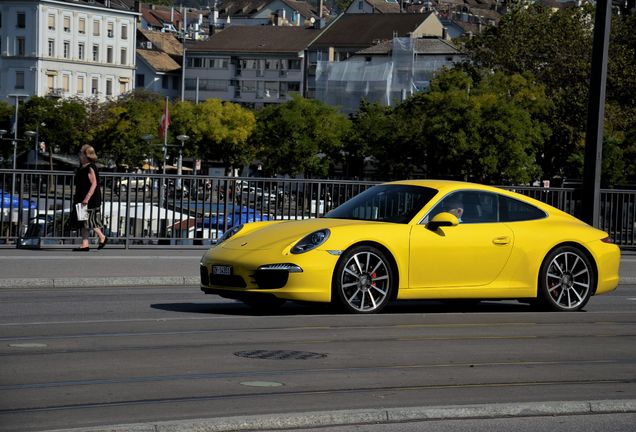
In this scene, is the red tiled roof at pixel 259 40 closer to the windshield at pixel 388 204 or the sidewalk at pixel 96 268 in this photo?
the sidewalk at pixel 96 268

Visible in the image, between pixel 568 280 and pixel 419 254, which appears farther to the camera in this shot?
pixel 568 280

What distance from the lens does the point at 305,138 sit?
342 feet

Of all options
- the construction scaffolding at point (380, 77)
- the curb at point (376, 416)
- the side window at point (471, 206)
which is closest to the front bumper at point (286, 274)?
the side window at point (471, 206)

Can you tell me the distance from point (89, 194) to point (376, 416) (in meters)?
14.0

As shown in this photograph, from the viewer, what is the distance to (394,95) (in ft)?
447

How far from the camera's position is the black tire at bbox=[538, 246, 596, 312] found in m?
14.7

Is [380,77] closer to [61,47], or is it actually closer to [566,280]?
[61,47]

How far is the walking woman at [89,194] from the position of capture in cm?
2145

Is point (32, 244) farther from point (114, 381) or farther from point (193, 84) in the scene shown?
point (193, 84)

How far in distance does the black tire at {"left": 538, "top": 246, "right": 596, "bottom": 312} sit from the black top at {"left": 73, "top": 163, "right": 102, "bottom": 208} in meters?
8.92

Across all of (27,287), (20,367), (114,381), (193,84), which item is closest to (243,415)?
(114,381)

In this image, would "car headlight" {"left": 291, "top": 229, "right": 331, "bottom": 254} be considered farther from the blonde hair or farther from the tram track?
the blonde hair

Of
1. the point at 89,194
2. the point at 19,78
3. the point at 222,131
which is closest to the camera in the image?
the point at 89,194

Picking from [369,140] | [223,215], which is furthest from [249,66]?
[223,215]
